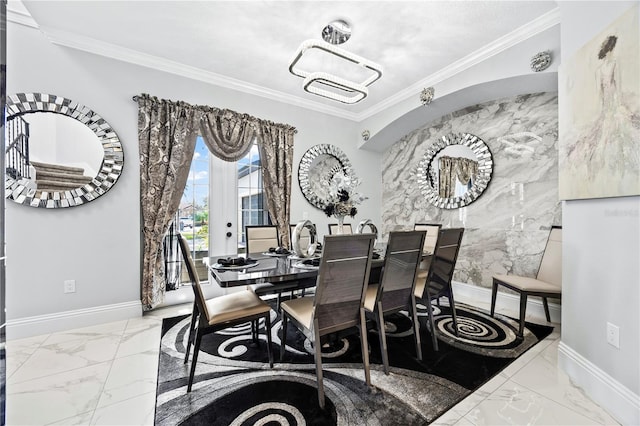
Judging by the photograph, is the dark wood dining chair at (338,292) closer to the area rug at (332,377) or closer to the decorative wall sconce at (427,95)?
the area rug at (332,377)

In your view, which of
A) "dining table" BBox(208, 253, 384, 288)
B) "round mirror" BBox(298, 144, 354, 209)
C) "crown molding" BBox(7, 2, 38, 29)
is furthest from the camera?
"round mirror" BBox(298, 144, 354, 209)

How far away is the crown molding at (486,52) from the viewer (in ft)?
7.88

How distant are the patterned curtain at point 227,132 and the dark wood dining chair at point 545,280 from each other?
3.41m

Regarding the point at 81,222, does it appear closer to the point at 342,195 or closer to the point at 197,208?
the point at 197,208

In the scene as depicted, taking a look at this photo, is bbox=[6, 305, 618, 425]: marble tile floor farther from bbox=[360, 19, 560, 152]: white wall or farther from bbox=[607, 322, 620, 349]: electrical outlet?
bbox=[360, 19, 560, 152]: white wall

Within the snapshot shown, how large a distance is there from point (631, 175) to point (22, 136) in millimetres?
4541

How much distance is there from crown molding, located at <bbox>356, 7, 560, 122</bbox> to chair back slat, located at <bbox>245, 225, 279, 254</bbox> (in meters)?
2.73

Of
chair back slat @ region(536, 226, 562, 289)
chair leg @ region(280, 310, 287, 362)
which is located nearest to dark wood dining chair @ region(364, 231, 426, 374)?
chair leg @ region(280, 310, 287, 362)

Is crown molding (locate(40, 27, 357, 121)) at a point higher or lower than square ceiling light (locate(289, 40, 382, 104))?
higher

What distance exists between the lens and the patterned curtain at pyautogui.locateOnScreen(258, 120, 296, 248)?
145 inches

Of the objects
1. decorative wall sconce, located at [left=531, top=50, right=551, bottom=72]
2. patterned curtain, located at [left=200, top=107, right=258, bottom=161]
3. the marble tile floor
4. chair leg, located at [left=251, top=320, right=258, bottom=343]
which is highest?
decorative wall sconce, located at [left=531, top=50, right=551, bottom=72]

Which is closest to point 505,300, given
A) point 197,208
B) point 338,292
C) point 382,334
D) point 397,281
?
point 397,281

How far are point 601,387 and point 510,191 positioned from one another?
2.24 meters

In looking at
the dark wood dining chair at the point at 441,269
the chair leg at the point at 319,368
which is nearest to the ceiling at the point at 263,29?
the dark wood dining chair at the point at 441,269
